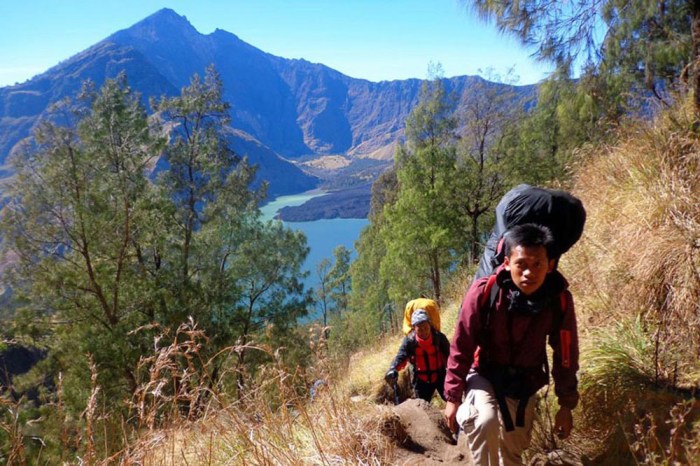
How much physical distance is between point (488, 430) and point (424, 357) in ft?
6.64

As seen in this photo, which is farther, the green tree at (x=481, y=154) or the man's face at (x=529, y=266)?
the green tree at (x=481, y=154)

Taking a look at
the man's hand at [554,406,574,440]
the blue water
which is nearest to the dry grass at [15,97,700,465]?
the man's hand at [554,406,574,440]

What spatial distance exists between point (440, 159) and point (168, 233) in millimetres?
11264

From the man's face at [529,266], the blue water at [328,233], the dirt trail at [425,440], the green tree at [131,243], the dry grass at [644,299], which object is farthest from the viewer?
the blue water at [328,233]

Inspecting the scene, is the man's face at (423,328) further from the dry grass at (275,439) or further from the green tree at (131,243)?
the green tree at (131,243)

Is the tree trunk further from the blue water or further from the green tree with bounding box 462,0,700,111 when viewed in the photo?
the blue water

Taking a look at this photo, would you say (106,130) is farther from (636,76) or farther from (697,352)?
(697,352)

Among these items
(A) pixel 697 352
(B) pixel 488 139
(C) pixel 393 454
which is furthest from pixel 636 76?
(B) pixel 488 139

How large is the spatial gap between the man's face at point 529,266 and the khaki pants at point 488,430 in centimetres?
57

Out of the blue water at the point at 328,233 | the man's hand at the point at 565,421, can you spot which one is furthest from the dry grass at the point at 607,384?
the blue water at the point at 328,233

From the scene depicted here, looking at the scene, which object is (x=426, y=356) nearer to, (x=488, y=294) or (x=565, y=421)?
(x=565, y=421)

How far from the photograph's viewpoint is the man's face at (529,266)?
1864mm

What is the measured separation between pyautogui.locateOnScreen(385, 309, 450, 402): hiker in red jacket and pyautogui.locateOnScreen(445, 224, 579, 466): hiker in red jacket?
176cm

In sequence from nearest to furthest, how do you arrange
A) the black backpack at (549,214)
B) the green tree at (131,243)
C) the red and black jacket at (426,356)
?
the black backpack at (549,214) < the red and black jacket at (426,356) < the green tree at (131,243)
